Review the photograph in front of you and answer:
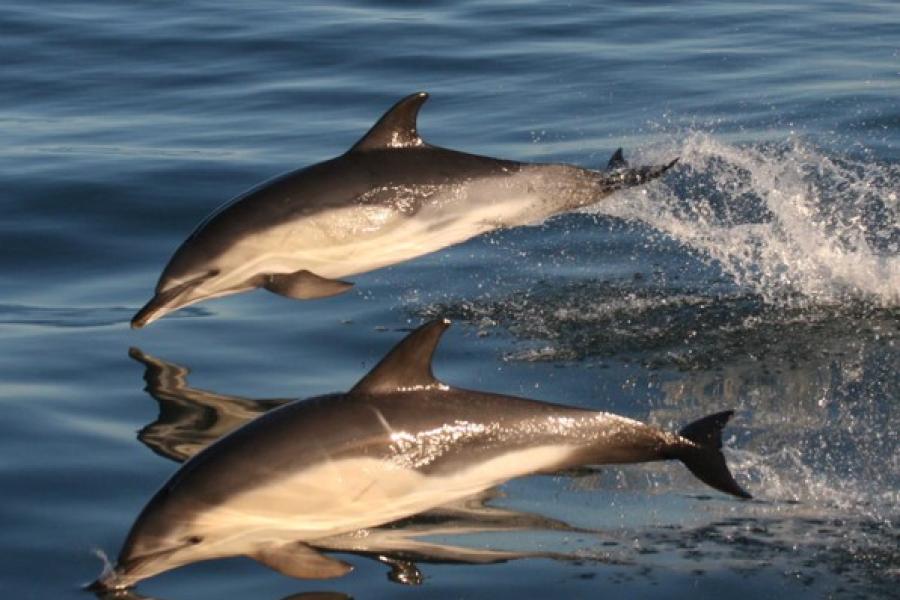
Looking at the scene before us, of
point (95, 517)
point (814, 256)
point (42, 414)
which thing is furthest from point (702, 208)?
point (95, 517)

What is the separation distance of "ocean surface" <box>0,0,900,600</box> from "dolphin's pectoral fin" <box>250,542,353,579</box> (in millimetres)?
132

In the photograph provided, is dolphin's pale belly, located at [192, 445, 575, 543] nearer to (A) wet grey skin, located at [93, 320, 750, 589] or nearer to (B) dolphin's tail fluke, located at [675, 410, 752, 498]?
(A) wet grey skin, located at [93, 320, 750, 589]

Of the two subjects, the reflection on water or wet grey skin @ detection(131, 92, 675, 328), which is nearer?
the reflection on water

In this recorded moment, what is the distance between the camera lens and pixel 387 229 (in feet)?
28.9

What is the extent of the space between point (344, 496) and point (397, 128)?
2.79 metres

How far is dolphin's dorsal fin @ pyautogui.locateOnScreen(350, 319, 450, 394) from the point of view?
605 cm

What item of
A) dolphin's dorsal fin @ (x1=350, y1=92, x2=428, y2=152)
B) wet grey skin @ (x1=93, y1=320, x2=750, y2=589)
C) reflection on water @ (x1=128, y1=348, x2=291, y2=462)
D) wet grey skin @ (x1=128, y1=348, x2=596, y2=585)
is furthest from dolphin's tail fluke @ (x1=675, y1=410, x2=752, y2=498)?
dolphin's dorsal fin @ (x1=350, y1=92, x2=428, y2=152)

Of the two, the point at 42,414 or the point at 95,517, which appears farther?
the point at 42,414

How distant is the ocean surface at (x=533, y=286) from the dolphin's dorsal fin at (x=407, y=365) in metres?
0.64

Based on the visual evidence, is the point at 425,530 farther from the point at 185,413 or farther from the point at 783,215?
the point at 783,215

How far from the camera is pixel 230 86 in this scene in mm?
16609

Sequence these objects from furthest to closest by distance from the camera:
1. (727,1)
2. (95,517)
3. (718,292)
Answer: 1. (727,1)
2. (718,292)
3. (95,517)

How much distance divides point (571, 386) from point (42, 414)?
2.25 metres

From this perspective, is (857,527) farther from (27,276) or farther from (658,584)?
(27,276)
